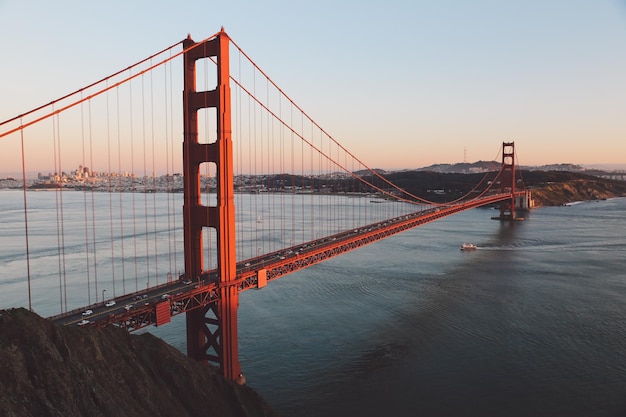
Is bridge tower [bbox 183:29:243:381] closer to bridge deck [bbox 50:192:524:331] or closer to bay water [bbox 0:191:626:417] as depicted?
bridge deck [bbox 50:192:524:331]

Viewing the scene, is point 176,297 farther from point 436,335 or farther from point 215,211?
point 436,335


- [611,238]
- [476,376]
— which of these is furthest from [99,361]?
[611,238]

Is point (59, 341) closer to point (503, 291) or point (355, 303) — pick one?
point (355, 303)

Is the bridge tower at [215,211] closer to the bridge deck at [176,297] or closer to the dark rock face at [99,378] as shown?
the bridge deck at [176,297]

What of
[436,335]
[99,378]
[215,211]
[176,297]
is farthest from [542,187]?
[99,378]

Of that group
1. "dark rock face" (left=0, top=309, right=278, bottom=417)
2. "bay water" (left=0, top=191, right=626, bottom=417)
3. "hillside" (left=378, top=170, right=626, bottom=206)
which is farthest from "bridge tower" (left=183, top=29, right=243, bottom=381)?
"hillside" (left=378, top=170, right=626, bottom=206)

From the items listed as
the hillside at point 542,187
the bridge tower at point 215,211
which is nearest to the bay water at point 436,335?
the bridge tower at point 215,211
